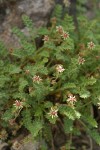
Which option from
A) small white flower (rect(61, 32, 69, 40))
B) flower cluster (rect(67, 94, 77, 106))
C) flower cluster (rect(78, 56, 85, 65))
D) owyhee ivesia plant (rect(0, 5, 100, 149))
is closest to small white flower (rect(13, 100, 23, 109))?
owyhee ivesia plant (rect(0, 5, 100, 149))

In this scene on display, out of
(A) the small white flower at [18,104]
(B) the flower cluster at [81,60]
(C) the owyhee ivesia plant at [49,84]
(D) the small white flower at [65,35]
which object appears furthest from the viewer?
(D) the small white flower at [65,35]

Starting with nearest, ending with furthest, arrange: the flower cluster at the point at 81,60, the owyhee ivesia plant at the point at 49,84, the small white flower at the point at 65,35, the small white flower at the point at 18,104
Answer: the small white flower at the point at 18,104 < the owyhee ivesia plant at the point at 49,84 < the flower cluster at the point at 81,60 < the small white flower at the point at 65,35

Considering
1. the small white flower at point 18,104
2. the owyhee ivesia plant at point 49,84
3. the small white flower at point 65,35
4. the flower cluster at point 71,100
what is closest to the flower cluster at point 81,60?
the owyhee ivesia plant at point 49,84

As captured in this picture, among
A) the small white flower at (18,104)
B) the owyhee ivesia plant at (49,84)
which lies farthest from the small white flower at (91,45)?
the small white flower at (18,104)

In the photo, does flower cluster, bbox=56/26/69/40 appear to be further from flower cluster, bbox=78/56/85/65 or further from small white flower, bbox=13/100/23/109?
small white flower, bbox=13/100/23/109

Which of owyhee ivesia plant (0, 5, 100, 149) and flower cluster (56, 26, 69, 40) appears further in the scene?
flower cluster (56, 26, 69, 40)

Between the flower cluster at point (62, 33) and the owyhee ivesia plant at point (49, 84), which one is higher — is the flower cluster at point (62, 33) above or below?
above

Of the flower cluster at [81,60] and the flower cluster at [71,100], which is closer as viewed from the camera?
the flower cluster at [71,100]

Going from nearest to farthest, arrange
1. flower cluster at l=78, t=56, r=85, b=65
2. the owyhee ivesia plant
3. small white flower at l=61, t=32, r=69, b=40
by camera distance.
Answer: the owyhee ivesia plant → flower cluster at l=78, t=56, r=85, b=65 → small white flower at l=61, t=32, r=69, b=40

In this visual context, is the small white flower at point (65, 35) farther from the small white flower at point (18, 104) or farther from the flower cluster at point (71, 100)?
the small white flower at point (18, 104)

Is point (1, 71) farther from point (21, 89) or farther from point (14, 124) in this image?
point (14, 124)

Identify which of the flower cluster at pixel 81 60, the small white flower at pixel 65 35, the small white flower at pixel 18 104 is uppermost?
the small white flower at pixel 65 35

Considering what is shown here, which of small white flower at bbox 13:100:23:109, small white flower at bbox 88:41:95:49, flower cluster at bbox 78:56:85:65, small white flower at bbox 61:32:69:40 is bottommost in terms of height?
small white flower at bbox 13:100:23:109
